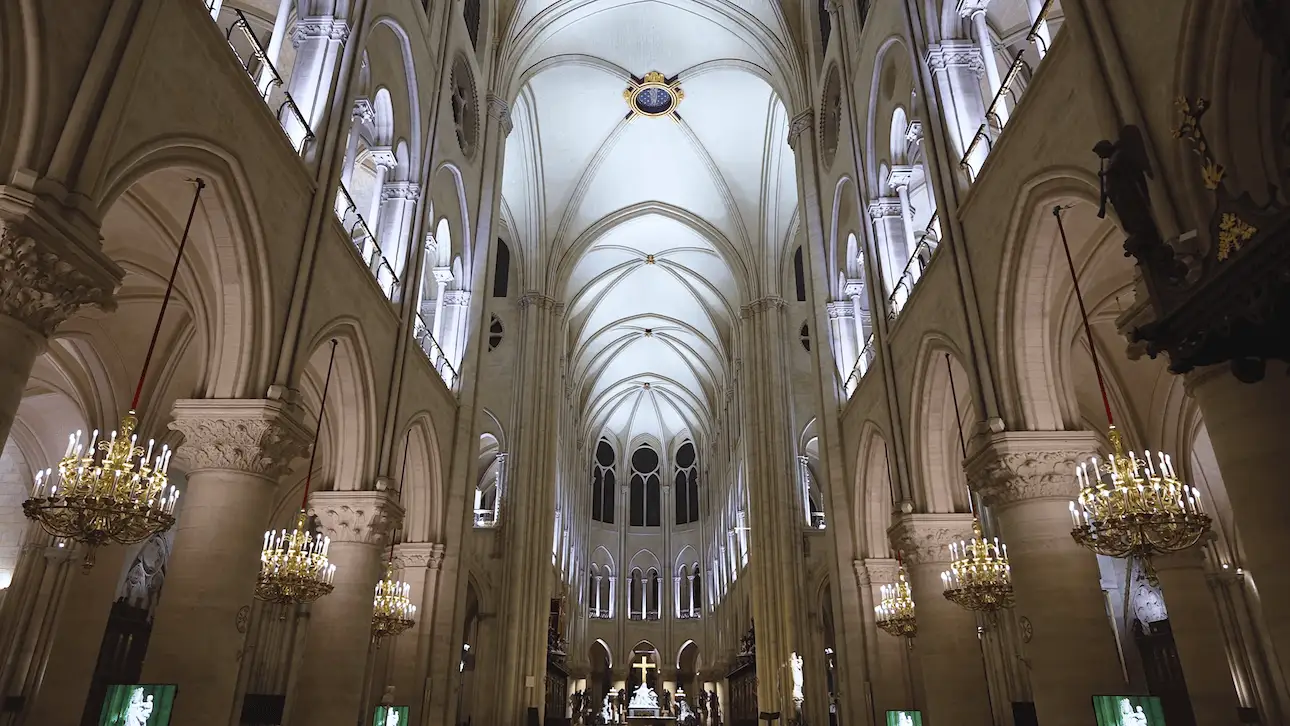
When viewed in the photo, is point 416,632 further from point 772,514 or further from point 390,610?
point 772,514

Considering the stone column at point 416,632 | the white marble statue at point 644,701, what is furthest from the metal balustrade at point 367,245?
the white marble statue at point 644,701

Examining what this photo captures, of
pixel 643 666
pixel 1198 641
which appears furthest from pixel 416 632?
pixel 643 666

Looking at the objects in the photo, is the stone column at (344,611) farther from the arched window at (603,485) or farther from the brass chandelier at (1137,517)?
the arched window at (603,485)

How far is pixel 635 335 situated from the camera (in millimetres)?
38125

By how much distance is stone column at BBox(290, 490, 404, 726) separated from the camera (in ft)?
33.8

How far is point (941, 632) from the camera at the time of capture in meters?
11.1

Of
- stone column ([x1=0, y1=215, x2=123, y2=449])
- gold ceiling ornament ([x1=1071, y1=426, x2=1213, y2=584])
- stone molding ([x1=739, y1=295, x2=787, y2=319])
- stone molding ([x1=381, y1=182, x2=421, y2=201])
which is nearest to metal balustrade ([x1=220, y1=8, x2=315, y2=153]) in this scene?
stone molding ([x1=381, y1=182, x2=421, y2=201])

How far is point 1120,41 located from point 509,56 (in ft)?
51.7

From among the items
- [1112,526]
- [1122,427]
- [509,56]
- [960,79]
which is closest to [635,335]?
[509,56]

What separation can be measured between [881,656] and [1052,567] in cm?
619

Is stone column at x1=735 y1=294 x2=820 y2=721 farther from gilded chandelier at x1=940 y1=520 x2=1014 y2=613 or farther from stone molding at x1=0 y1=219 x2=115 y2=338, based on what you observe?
stone molding at x1=0 y1=219 x2=115 y2=338

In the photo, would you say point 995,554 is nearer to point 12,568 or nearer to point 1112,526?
point 1112,526

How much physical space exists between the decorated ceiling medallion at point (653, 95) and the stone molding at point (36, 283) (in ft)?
66.9

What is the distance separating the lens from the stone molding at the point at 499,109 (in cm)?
1805
